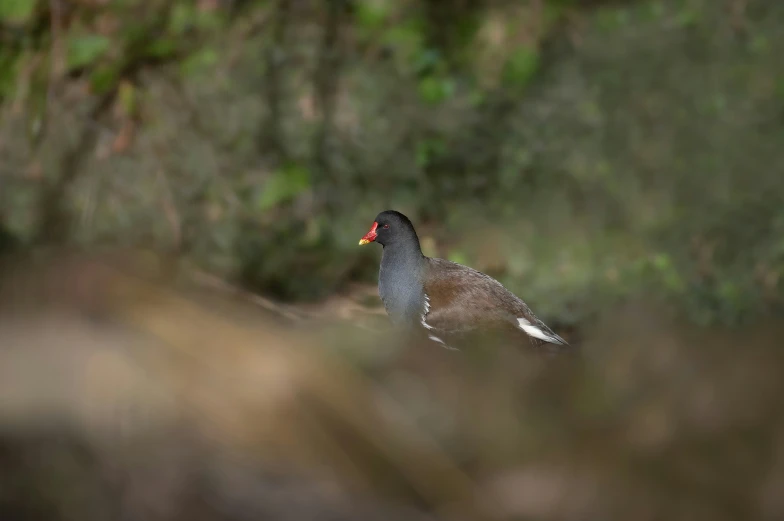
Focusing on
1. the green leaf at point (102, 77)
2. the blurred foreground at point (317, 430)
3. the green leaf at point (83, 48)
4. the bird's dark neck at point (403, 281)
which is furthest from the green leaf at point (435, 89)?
the blurred foreground at point (317, 430)

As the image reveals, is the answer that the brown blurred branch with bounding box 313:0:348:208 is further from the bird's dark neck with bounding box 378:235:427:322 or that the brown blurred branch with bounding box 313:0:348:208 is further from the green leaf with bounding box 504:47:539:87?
the bird's dark neck with bounding box 378:235:427:322

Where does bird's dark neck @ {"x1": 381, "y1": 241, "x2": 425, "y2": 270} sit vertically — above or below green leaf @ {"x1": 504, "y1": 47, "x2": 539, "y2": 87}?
below

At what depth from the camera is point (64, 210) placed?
250 inches

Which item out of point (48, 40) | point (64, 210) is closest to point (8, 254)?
point (64, 210)

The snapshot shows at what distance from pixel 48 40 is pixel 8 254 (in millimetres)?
1650

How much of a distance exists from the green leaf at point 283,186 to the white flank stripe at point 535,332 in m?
2.58

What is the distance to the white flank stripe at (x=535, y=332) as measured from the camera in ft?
14.5

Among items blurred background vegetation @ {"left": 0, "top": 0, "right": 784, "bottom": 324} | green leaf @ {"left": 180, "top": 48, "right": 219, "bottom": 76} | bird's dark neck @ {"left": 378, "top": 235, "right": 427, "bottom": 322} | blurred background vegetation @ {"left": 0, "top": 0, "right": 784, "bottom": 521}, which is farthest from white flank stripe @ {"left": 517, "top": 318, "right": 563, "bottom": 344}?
green leaf @ {"left": 180, "top": 48, "right": 219, "bottom": 76}

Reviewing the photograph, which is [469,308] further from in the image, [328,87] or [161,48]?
[161,48]

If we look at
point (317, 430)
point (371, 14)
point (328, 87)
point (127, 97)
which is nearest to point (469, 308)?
point (317, 430)

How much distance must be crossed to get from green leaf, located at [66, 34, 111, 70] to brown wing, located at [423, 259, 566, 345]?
127 inches

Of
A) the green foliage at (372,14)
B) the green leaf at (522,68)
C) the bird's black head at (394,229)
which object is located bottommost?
the bird's black head at (394,229)

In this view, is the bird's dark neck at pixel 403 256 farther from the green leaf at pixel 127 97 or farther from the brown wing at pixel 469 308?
the green leaf at pixel 127 97

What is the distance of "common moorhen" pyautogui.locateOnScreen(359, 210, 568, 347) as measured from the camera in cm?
438
